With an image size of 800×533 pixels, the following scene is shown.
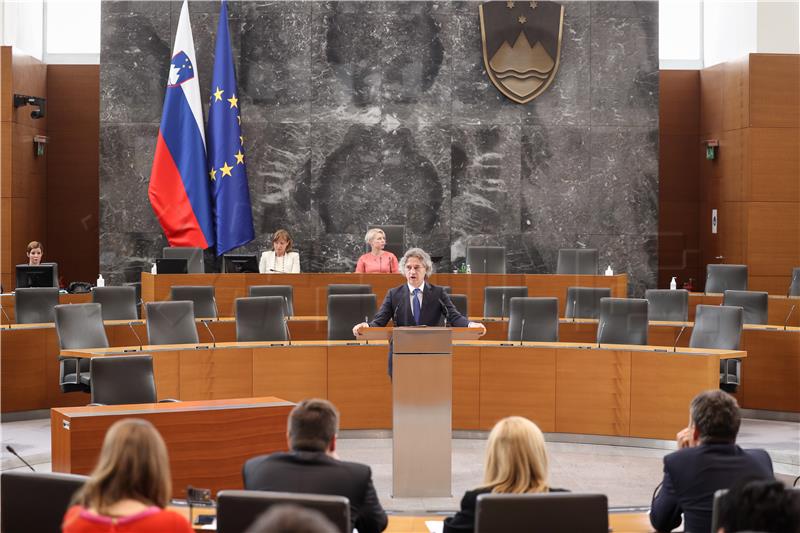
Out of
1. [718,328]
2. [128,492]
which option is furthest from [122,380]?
[718,328]

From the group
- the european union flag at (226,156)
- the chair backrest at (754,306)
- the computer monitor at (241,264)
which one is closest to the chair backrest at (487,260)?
the computer monitor at (241,264)

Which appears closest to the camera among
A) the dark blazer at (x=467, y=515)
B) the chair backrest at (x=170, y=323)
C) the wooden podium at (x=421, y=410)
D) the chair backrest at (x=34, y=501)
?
the chair backrest at (x=34, y=501)

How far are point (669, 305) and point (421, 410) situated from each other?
A: 4.48 meters

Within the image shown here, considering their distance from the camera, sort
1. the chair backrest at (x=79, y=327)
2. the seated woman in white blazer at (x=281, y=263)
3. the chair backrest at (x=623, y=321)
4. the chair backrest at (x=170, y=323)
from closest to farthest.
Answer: the chair backrest at (x=79, y=327) < the chair backrest at (x=170, y=323) < the chair backrest at (x=623, y=321) < the seated woman in white blazer at (x=281, y=263)

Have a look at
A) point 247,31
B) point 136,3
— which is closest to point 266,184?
point 247,31

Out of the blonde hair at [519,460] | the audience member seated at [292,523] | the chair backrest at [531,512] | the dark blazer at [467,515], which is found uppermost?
the audience member seated at [292,523]

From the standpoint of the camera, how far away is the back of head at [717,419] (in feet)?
11.6

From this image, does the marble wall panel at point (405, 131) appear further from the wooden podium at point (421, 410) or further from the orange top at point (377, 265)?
the wooden podium at point (421, 410)

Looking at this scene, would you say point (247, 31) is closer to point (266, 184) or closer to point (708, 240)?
point (266, 184)

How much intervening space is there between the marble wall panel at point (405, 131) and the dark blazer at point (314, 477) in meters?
10.4

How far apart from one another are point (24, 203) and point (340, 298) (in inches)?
276

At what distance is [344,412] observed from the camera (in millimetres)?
8438

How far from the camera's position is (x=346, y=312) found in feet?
28.8

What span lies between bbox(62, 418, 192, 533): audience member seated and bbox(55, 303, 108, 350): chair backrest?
568 centimetres
